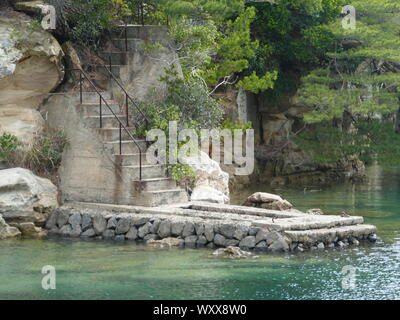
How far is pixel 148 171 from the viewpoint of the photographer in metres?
21.2

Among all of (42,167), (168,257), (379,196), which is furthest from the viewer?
(379,196)

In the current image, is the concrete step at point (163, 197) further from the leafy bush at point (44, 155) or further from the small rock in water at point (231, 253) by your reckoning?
the small rock in water at point (231, 253)

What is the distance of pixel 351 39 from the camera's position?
30.7m

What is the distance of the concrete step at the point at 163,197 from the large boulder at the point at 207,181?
344 mm

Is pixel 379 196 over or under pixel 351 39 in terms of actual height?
under

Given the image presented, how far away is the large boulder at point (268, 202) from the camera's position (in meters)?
22.5

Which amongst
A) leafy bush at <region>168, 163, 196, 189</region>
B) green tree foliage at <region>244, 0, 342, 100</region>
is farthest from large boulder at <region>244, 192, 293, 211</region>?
green tree foliage at <region>244, 0, 342, 100</region>

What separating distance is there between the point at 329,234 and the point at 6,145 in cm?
766

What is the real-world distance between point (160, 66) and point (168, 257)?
259 inches

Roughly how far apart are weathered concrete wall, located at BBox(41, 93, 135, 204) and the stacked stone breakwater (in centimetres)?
43

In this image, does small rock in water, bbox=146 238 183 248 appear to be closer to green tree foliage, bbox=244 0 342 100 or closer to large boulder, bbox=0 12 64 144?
large boulder, bbox=0 12 64 144

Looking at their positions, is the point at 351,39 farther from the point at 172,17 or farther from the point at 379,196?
the point at 172,17

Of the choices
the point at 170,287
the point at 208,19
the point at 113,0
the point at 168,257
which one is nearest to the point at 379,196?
the point at 208,19
